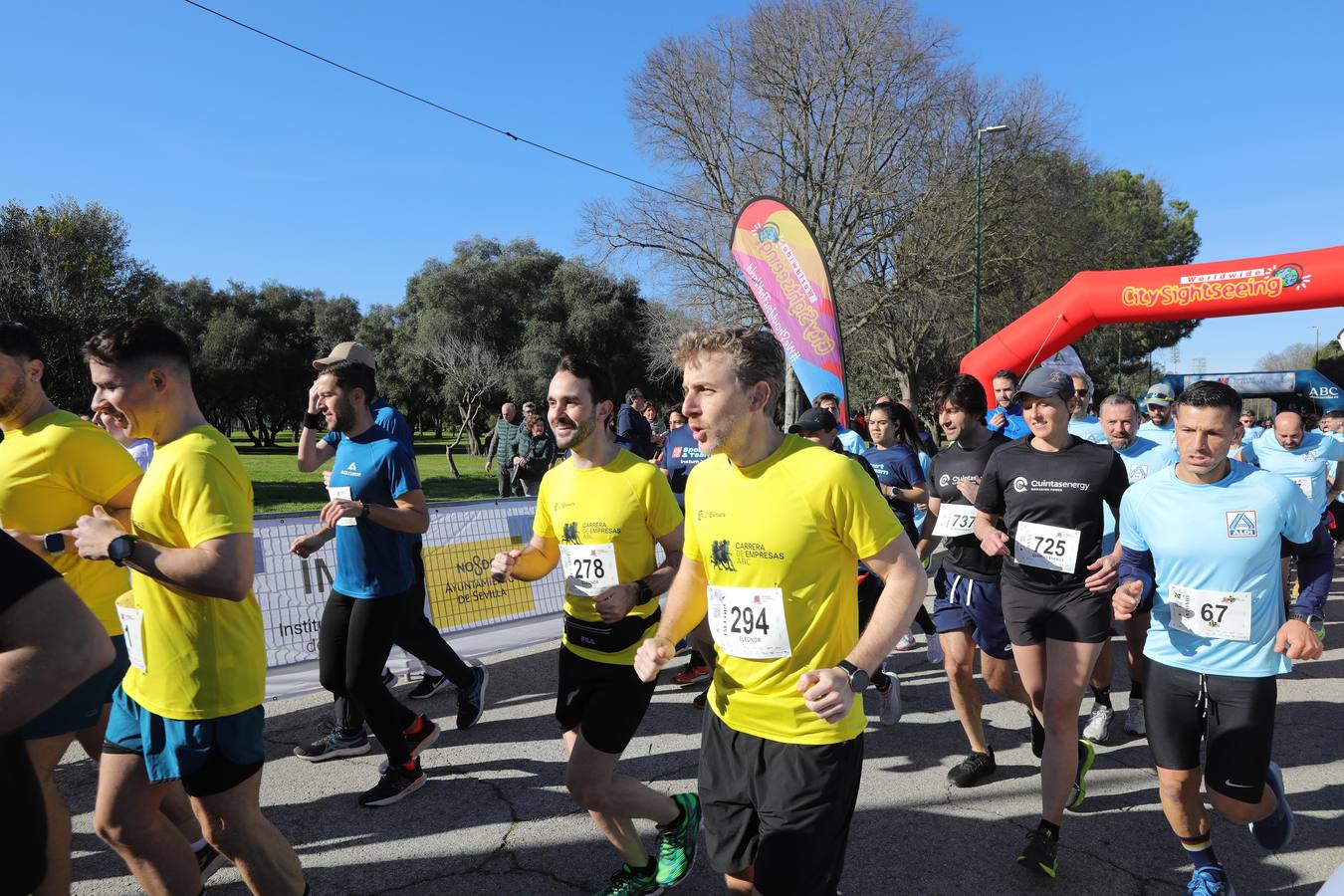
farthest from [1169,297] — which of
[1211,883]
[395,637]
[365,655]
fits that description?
[365,655]

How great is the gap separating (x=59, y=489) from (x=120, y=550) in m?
0.77

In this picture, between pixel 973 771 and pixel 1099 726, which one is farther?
pixel 1099 726

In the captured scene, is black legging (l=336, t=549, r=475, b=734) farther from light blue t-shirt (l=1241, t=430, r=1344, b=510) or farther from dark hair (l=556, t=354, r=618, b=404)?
light blue t-shirt (l=1241, t=430, r=1344, b=510)

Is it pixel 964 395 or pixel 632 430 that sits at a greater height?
pixel 964 395

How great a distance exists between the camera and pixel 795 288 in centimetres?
1045

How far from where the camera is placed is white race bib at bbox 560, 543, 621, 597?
2969 mm

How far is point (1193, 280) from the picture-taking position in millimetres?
13562

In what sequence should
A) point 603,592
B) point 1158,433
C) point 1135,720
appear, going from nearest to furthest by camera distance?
point 603,592
point 1135,720
point 1158,433

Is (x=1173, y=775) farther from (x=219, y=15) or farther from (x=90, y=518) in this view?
(x=219, y=15)

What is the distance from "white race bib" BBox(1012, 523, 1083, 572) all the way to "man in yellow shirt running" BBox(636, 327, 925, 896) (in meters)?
1.77

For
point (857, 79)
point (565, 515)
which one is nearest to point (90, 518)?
point (565, 515)

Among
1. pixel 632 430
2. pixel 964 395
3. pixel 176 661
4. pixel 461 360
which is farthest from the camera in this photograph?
pixel 461 360

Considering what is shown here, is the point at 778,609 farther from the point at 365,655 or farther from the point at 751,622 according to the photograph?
the point at 365,655

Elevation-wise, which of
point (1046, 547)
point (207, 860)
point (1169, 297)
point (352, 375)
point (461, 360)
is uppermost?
point (461, 360)
